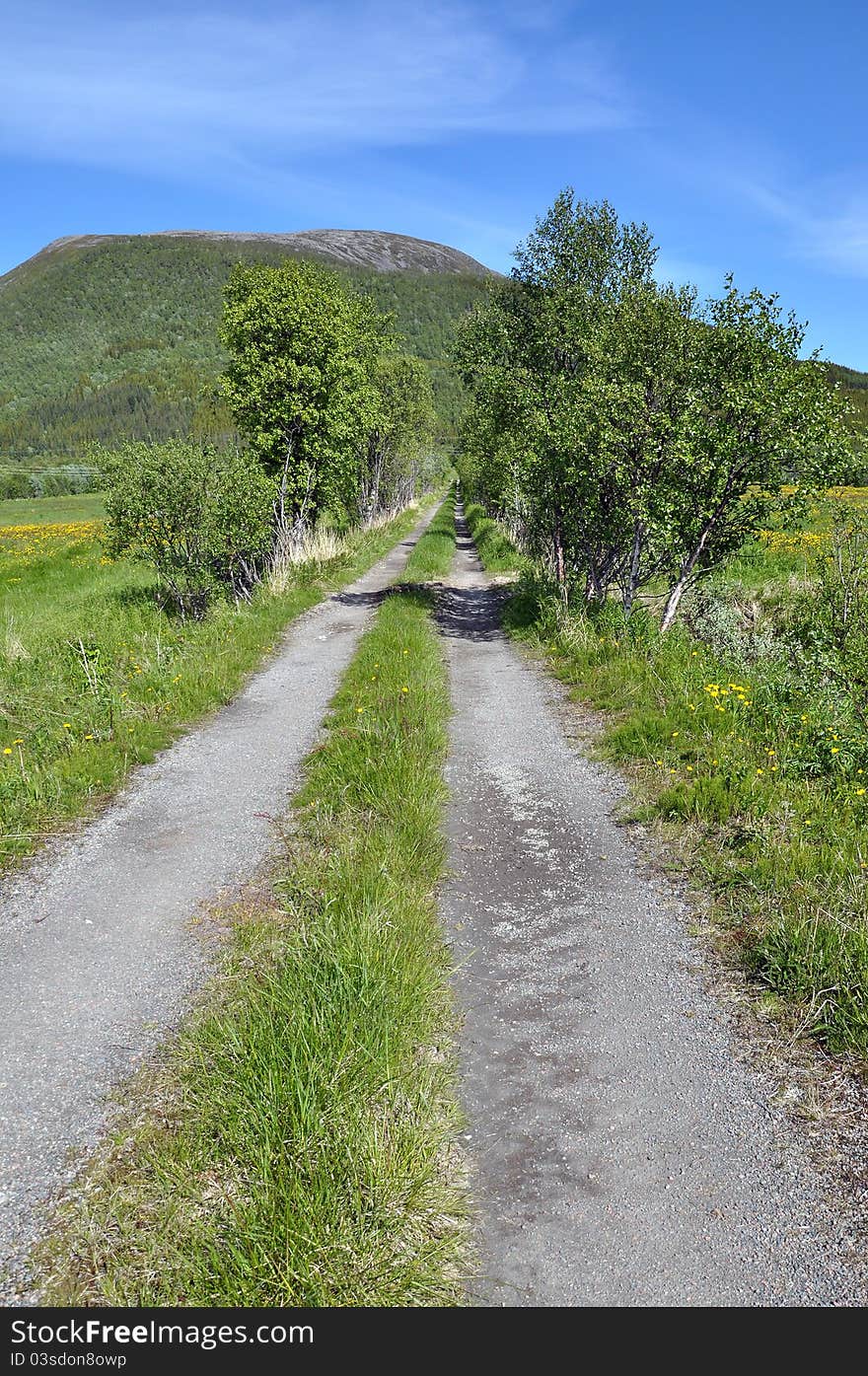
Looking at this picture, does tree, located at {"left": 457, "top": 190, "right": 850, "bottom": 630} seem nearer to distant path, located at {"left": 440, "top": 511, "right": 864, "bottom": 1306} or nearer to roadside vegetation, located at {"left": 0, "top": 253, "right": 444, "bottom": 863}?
roadside vegetation, located at {"left": 0, "top": 253, "right": 444, "bottom": 863}

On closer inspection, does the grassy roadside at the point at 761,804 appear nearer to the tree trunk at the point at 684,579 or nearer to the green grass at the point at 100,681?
the tree trunk at the point at 684,579

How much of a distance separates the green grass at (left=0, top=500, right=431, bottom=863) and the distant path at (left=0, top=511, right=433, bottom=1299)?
1.30 ft

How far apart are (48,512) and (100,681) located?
58.2m

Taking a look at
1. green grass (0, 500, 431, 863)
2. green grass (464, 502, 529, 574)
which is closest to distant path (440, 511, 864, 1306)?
green grass (0, 500, 431, 863)

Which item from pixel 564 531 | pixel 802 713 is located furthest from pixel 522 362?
pixel 802 713

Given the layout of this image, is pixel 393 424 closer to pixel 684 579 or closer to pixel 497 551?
pixel 497 551

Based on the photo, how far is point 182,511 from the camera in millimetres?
14227

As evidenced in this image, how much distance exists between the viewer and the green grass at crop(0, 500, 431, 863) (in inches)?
267

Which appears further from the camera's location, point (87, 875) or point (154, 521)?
point (154, 521)

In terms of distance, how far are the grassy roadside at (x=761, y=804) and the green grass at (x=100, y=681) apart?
520cm

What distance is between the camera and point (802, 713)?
25.8 ft

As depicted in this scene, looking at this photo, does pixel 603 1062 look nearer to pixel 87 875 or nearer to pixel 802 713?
pixel 87 875

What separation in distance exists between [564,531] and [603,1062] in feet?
46.0

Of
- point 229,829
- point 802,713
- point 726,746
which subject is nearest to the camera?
point 229,829
